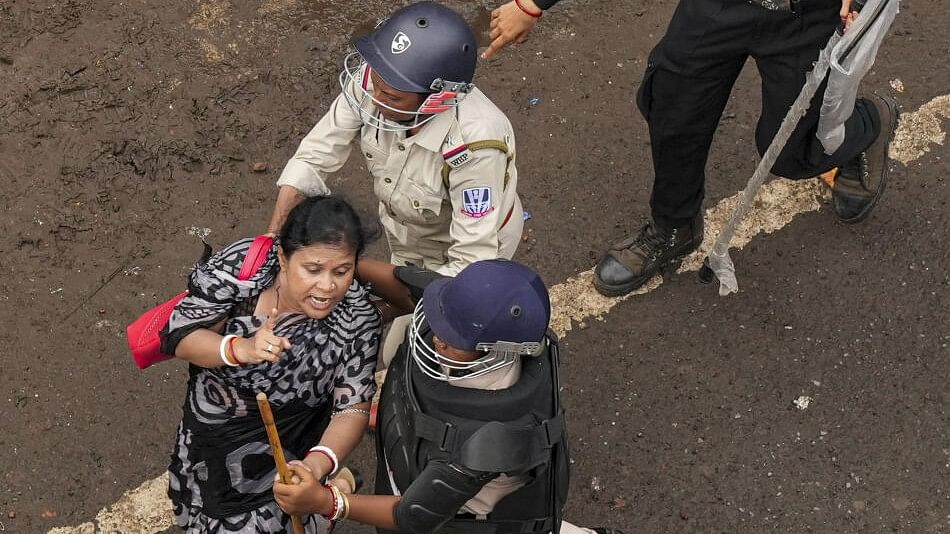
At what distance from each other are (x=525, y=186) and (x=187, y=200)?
1641mm

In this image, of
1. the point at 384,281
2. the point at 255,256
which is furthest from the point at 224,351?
the point at 384,281

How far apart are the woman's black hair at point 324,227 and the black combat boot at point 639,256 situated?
1.87 meters

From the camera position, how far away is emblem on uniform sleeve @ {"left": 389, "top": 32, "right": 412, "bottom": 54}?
3018 mm

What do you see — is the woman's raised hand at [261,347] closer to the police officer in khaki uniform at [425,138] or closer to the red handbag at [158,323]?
the red handbag at [158,323]

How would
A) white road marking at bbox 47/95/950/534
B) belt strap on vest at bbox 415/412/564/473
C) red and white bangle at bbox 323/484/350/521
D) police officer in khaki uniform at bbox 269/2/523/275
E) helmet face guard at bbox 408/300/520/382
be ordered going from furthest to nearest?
white road marking at bbox 47/95/950/534 → police officer in khaki uniform at bbox 269/2/523/275 → red and white bangle at bbox 323/484/350/521 → helmet face guard at bbox 408/300/520/382 → belt strap on vest at bbox 415/412/564/473

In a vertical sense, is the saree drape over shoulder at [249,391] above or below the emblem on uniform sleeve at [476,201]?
below

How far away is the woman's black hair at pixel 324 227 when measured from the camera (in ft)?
9.27

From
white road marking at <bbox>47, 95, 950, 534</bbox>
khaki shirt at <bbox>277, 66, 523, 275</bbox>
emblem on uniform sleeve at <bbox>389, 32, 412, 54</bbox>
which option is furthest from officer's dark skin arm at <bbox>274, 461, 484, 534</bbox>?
white road marking at <bbox>47, 95, 950, 534</bbox>

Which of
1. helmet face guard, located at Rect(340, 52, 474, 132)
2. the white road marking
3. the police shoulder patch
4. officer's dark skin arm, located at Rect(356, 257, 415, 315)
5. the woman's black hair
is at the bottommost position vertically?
the white road marking

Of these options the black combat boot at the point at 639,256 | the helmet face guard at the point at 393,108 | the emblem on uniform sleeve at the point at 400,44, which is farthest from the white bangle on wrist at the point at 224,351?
the black combat boot at the point at 639,256

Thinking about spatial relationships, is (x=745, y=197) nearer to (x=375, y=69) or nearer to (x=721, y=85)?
(x=721, y=85)

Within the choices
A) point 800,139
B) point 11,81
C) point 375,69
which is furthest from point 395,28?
point 11,81

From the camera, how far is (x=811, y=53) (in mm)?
3699

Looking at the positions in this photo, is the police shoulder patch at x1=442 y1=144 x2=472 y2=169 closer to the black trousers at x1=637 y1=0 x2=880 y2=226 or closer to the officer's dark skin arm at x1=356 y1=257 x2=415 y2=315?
the officer's dark skin arm at x1=356 y1=257 x2=415 y2=315
